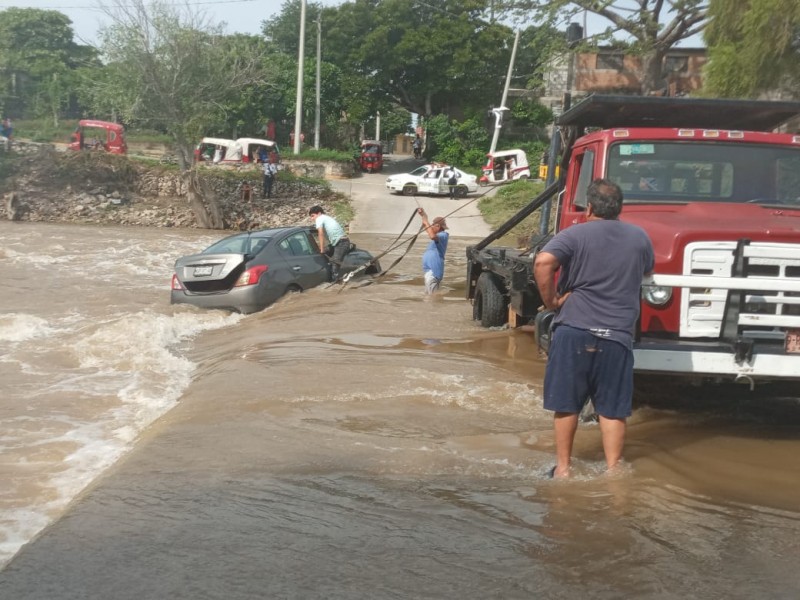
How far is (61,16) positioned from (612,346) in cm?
7800

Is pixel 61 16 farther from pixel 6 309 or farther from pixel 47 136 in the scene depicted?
pixel 6 309

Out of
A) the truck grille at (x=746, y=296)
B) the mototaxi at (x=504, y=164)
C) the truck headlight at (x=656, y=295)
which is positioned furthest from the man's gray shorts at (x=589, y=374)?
the mototaxi at (x=504, y=164)

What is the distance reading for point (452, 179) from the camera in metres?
36.0

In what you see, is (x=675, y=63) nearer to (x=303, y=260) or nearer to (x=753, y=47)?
(x=753, y=47)

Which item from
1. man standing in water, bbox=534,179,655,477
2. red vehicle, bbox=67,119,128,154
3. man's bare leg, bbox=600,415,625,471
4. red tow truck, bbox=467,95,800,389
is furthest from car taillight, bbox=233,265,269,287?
red vehicle, bbox=67,119,128,154

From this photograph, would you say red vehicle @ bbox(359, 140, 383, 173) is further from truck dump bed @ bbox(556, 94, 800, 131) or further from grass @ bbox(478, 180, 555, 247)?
truck dump bed @ bbox(556, 94, 800, 131)

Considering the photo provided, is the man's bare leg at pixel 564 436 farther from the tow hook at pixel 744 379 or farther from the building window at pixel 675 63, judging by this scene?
the building window at pixel 675 63

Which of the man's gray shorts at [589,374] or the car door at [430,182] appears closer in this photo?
the man's gray shorts at [589,374]

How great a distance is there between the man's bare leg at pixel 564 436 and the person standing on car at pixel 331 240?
9.29m

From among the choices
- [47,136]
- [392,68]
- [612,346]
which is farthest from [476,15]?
[612,346]

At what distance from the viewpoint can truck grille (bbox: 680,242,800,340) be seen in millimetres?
5305

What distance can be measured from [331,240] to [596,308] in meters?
9.80

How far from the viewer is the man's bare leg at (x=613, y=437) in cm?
488

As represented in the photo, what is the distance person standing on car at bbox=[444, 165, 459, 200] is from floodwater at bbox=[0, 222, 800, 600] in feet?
87.0
